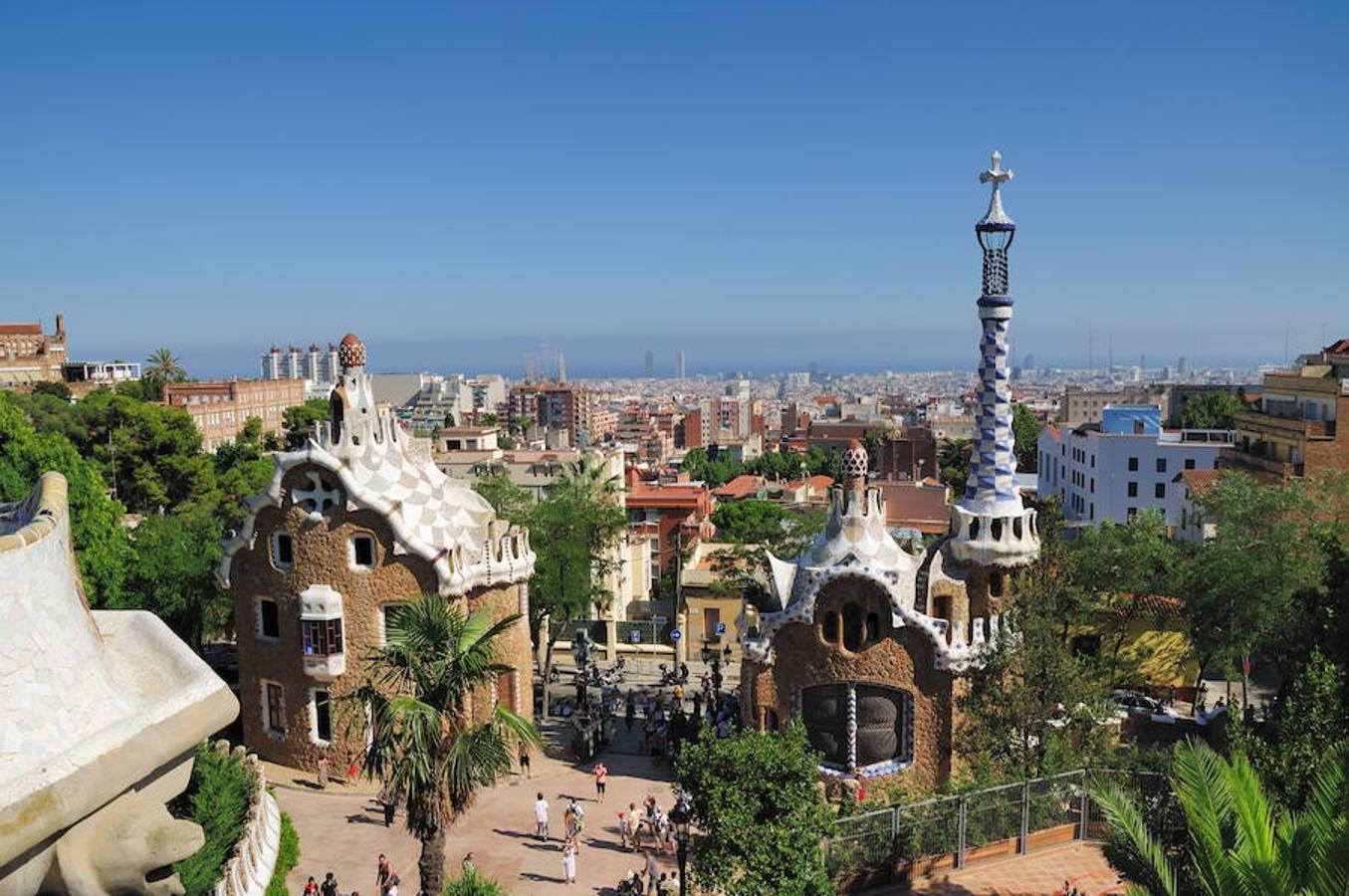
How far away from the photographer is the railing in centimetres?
1590

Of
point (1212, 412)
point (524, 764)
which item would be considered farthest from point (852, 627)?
point (1212, 412)

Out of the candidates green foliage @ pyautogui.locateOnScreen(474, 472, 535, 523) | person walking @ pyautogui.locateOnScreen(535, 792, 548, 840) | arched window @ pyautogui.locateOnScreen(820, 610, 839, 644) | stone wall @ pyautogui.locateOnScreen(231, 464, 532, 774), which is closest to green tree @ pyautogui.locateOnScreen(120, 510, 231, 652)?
stone wall @ pyautogui.locateOnScreen(231, 464, 532, 774)

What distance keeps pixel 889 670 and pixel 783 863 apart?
28.8 feet

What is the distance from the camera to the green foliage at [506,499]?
1527 inches

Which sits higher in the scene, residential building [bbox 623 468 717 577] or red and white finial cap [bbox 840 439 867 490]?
red and white finial cap [bbox 840 439 867 490]

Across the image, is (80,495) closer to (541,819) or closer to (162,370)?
(541,819)

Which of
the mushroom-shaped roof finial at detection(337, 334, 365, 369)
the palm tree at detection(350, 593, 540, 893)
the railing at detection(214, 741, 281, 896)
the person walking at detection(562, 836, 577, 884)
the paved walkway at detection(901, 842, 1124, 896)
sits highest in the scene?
the mushroom-shaped roof finial at detection(337, 334, 365, 369)

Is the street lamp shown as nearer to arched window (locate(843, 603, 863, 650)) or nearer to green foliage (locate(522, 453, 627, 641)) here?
arched window (locate(843, 603, 863, 650))

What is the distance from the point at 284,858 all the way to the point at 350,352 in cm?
1390

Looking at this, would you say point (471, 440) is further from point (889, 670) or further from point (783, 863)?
point (783, 863)

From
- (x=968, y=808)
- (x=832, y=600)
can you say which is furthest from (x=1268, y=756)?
(x=832, y=600)

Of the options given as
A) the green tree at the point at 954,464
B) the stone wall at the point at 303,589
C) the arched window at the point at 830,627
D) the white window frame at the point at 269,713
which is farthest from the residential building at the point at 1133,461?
the white window frame at the point at 269,713

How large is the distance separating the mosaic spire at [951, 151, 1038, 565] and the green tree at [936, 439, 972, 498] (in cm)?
7264

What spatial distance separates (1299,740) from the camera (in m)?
18.0
